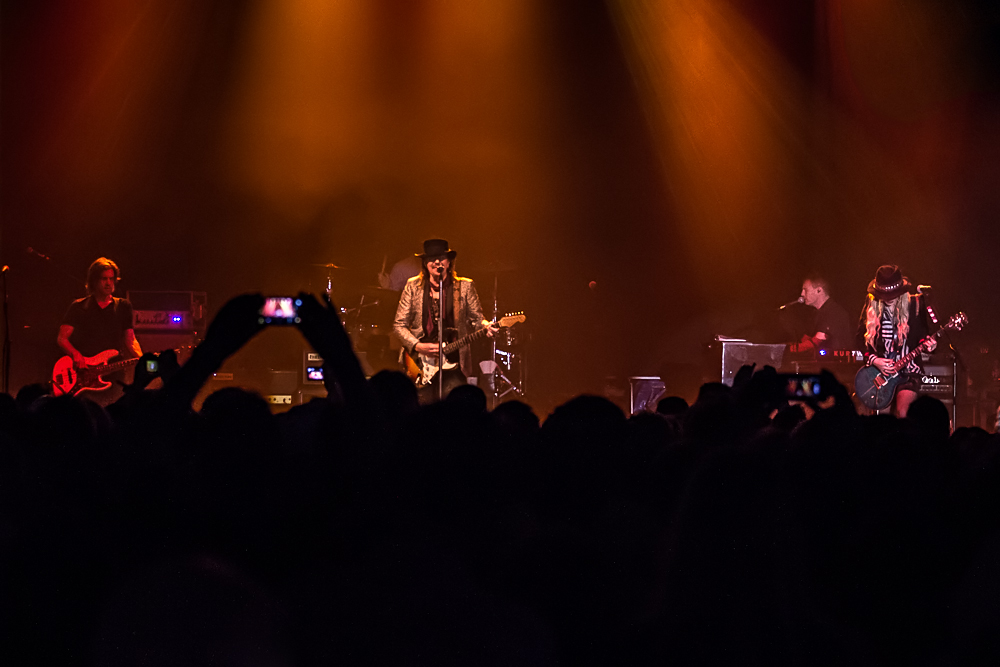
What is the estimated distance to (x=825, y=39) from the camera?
1073cm

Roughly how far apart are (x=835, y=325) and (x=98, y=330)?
7.56 metres

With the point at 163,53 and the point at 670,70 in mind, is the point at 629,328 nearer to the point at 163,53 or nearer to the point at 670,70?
the point at 670,70

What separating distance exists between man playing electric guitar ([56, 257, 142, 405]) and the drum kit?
2790 mm

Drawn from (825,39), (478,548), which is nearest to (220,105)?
(825,39)

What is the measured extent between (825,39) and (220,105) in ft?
25.5

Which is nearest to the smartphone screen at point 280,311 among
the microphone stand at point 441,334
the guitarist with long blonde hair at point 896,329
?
the microphone stand at point 441,334

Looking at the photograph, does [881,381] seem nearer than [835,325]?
Yes

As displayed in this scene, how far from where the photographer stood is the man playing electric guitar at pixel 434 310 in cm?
Answer: 756

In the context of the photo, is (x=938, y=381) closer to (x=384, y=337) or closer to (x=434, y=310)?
(x=434, y=310)

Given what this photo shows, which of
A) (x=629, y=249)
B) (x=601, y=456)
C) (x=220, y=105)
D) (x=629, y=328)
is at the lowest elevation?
(x=601, y=456)

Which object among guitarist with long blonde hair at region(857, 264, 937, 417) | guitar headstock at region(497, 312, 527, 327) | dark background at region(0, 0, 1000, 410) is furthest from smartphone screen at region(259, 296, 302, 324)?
dark background at region(0, 0, 1000, 410)

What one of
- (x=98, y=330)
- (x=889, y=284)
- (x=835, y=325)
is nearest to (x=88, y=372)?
(x=98, y=330)

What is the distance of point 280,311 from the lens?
2.04 m

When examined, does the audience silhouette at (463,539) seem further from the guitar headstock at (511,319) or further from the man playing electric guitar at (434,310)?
the guitar headstock at (511,319)
